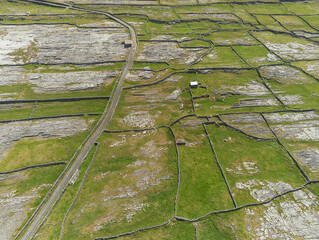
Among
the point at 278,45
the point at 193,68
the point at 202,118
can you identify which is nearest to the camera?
the point at 202,118

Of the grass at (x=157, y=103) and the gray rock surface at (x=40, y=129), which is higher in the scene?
the grass at (x=157, y=103)

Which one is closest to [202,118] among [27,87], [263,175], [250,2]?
[263,175]

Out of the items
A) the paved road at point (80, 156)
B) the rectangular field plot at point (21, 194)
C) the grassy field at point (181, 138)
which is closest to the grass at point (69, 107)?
the grassy field at point (181, 138)

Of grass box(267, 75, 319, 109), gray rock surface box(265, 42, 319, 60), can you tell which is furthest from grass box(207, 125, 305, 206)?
gray rock surface box(265, 42, 319, 60)

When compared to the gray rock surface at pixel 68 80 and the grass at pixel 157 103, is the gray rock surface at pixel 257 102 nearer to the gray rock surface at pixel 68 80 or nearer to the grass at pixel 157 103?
the grass at pixel 157 103

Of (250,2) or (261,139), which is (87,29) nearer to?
(261,139)
